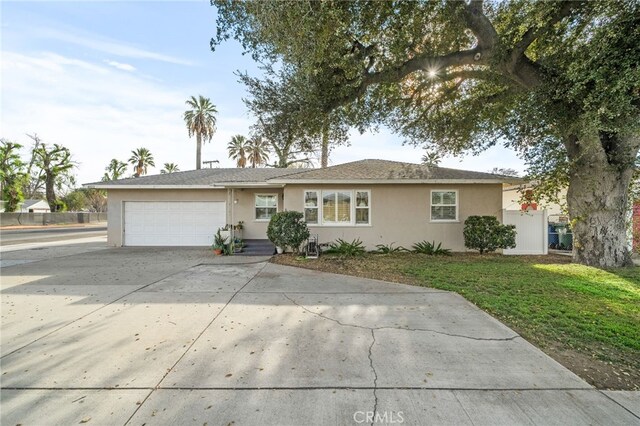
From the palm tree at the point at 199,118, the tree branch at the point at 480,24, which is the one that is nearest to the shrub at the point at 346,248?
the tree branch at the point at 480,24

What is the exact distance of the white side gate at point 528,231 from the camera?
11242mm

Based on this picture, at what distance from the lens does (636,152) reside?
766 centimetres

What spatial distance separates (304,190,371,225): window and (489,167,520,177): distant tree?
5259 millimetres

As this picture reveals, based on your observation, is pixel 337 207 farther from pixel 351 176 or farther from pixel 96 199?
pixel 96 199

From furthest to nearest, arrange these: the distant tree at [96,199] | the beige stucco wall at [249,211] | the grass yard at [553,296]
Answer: the distant tree at [96,199], the beige stucco wall at [249,211], the grass yard at [553,296]

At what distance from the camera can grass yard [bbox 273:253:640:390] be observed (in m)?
3.35

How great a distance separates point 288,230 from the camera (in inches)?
400

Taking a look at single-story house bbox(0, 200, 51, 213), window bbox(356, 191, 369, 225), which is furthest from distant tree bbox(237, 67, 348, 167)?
single-story house bbox(0, 200, 51, 213)

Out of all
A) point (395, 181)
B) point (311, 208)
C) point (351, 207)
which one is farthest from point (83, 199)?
point (395, 181)

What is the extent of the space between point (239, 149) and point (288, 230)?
31.5 metres

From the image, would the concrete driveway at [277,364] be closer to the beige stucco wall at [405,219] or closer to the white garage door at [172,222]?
the beige stucco wall at [405,219]

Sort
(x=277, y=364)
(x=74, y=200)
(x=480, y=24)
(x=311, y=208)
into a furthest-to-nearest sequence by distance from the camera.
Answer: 1. (x=74, y=200)
2. (x=311, y=208)
3. (x=480, y=24)
4. (x=277, y=364)

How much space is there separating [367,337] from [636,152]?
939cm

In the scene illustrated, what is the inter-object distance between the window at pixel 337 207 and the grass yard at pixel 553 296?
1.97 meters
